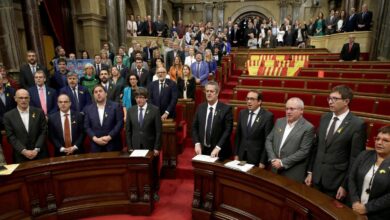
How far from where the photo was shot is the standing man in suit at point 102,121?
2.41 m

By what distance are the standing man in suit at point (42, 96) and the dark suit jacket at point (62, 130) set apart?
544mm

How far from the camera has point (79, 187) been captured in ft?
7.17

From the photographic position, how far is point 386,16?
569 cm

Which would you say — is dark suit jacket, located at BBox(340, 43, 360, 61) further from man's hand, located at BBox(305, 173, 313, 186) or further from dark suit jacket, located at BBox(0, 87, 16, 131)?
dark suit jacket, located at BBox(0, 87, 16, 131)

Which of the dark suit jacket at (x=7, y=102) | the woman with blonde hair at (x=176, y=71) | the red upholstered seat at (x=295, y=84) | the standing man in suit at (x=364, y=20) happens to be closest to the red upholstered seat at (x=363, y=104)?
the red upholstered seat at (x=295, y=84)

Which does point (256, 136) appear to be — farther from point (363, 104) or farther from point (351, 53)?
point (351, 53)

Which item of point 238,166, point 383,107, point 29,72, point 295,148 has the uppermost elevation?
point 29,72

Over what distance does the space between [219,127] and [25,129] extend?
163 centimetres

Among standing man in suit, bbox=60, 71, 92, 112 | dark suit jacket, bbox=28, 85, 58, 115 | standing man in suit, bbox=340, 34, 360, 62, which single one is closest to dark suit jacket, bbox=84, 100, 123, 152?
standing man in suit, bbox=60, 71, 92, 112

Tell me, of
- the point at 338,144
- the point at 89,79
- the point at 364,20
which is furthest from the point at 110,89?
the point at 364,20

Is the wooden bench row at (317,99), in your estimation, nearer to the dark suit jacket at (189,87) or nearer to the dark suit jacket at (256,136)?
the dark suit jacket at (189,87)

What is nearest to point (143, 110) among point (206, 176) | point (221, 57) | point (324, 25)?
point (206, 176)

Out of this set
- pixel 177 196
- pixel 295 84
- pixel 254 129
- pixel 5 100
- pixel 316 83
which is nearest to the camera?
pixel 254 129

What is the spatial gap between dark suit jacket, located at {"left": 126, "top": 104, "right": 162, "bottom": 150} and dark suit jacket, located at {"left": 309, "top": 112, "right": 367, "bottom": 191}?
131cm
